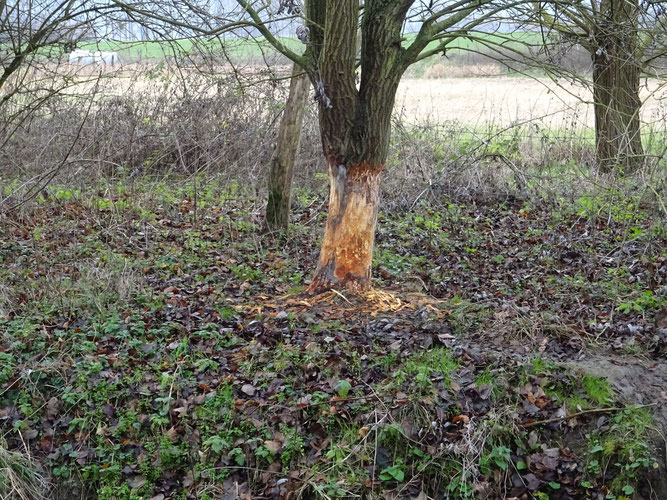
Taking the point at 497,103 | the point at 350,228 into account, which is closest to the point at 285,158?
the point at 350,228

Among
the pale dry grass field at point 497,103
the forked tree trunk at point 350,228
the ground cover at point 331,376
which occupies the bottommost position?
the ground cover at point 331,376

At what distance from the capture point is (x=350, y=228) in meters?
6.53

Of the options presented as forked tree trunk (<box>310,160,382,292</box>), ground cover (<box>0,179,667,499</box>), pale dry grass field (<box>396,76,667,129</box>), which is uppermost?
pale dry grass field (<box>396,76,667,129</box>)

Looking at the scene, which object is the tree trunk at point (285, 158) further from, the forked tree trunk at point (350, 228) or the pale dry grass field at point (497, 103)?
the pale dry grass field at point (497, 103)

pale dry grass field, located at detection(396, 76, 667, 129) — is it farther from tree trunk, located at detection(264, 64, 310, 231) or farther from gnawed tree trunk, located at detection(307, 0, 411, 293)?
gnawed tree trunk, located at detection(307, 0, 411, 293)

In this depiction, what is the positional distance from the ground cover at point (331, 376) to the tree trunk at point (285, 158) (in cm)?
123

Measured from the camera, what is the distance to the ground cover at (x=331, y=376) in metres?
4.52

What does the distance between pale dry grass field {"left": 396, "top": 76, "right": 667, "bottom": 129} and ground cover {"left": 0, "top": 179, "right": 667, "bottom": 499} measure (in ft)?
19.3

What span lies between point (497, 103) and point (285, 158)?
10.5 metres

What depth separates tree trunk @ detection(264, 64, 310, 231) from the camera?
881cm

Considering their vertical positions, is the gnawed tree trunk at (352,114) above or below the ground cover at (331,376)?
above

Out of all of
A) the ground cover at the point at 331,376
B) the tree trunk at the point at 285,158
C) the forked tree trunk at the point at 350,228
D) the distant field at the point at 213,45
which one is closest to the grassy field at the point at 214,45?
the distant field at the point at 213,45

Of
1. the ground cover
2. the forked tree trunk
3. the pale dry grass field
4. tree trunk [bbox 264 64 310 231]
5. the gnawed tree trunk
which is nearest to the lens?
the ground cover

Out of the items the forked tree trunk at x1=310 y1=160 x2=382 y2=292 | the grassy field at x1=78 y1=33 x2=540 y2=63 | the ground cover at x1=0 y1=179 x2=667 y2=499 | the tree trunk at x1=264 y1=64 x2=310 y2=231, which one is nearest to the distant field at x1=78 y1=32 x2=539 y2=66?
the grassy field at x1=78 y1=33 x2=540 y2=63
